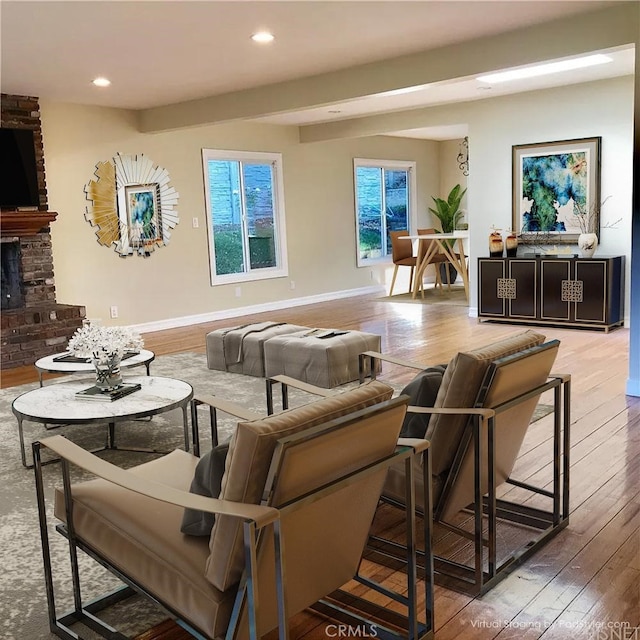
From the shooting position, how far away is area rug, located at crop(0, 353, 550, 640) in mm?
2068

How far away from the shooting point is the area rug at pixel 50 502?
207 cm

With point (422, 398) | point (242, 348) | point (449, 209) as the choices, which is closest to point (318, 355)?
point (242, 348)

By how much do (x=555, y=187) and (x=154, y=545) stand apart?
258 inches

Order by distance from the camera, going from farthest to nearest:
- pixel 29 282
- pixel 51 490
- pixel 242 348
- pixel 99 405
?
pixel 29 282 → pixel 242 348 → pixel 99 405 → pixel 51 490

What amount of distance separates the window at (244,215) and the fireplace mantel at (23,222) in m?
2.34

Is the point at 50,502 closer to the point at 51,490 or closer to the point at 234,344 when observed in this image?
the point at 51,490

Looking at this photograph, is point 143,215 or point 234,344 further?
point 143,215

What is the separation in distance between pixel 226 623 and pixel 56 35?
4112 millimetres

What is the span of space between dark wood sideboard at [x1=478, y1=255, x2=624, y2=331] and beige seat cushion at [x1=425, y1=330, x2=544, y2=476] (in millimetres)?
4864

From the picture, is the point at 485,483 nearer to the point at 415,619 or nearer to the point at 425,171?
the point at 415,619

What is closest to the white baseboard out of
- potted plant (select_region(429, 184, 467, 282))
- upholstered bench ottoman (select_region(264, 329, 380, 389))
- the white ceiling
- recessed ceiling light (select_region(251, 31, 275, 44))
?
potted plant (select_region(429, 184, 467, 282))

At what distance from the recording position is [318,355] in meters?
4.81

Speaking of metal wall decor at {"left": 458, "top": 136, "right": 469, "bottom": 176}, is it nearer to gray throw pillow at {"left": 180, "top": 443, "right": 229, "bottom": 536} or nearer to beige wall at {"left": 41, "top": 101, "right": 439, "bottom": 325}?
beige wall at {"left": 41, "top": 101, "right": 439, "bottom": 325}

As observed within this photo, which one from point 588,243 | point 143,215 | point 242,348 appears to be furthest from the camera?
point 143,215
